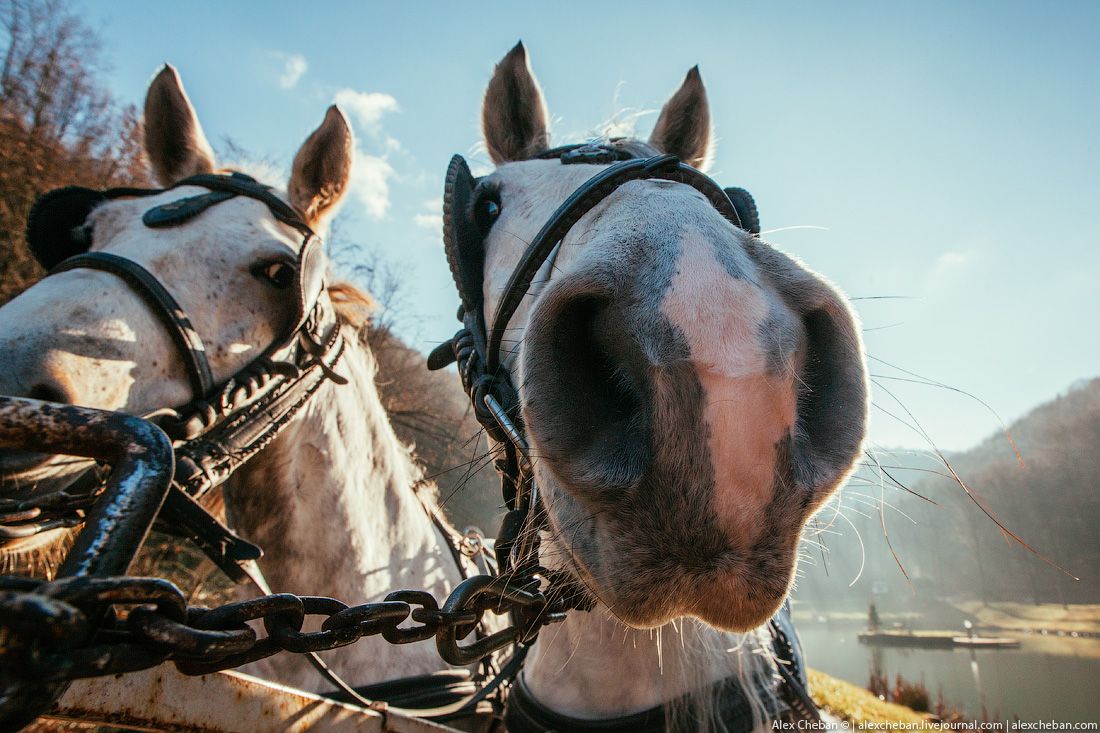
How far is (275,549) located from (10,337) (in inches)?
46.6

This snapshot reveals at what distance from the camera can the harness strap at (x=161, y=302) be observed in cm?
190

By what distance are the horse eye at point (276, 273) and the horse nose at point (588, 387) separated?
1.73 meters

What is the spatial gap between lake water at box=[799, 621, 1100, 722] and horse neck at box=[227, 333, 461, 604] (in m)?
22.0

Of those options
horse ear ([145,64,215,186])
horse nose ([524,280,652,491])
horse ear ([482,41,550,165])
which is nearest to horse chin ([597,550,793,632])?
horse nose ([524,280,652,491])

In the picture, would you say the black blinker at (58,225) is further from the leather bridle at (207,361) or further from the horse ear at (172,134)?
the horse ear at (172,134)

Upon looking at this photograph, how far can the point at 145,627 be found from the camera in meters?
0.57

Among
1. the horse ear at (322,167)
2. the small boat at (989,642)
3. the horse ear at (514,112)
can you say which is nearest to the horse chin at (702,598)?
the horse ear at (514,112)

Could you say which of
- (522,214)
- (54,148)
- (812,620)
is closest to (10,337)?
(522,214)

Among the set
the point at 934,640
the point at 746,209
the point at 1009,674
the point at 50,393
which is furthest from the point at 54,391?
the point at 934,640

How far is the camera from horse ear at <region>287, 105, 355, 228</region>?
8.93 ft

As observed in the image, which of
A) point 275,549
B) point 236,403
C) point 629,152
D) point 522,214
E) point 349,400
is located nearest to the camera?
point 522,214

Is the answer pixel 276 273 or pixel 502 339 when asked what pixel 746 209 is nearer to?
pixel 502 339

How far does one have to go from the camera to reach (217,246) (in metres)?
2.16

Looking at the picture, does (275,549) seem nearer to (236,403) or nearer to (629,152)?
(236,403)
